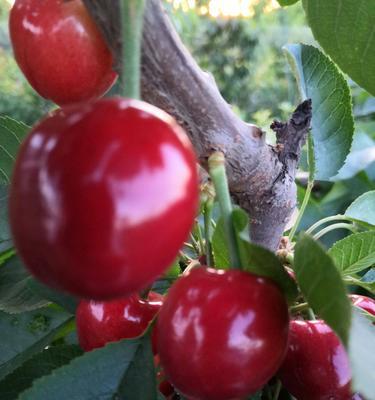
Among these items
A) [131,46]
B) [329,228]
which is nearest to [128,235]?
[131,46]

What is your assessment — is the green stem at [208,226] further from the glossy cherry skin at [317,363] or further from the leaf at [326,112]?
the leaf at [326,112]

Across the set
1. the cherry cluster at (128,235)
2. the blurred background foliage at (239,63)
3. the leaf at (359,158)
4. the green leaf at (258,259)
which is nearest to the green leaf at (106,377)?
the cherry cluster at (128,235)

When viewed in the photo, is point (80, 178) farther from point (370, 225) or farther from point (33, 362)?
point (370, 225)

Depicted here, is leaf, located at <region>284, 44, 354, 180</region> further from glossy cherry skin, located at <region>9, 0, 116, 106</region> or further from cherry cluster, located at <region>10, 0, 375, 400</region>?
glossy cherry skin, located at <region>9, 0, 116, 106</region>

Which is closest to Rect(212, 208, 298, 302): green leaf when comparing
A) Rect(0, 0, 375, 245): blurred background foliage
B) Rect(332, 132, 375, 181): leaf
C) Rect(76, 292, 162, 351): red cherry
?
Rect(76, 292, 162, 351): red cherry

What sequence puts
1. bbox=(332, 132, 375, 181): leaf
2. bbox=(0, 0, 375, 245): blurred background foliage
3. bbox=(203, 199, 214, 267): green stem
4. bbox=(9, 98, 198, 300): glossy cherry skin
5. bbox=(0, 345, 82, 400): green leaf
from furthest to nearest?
bbox=(0, 0, 375, 245): blurred background foliage → bbox=(332, 132, 375, 181): leaf → bbox=(0, 345, 82, 400): green leaf → bbox=(203, 199, 214, 267): green stem → bbox=(9, 98, 198, 300): glossy cherry skin

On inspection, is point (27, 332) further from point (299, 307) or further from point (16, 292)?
point (299, 307)

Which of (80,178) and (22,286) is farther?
(22,286)

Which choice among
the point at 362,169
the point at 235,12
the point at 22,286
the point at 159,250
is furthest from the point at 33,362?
the point at 235,12
